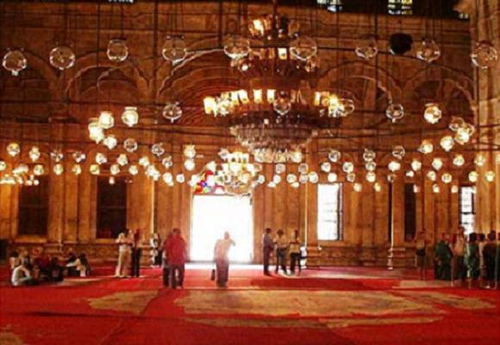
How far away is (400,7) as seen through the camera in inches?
952

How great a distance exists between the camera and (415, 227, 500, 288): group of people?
14.7 m

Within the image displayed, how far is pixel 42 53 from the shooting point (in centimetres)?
2053

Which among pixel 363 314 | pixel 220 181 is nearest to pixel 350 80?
pixel 220 181

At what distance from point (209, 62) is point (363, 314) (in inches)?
562

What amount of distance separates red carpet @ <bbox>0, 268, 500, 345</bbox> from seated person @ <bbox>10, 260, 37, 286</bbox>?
13.3 inches

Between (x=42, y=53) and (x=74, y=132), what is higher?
(x=42, y=53)

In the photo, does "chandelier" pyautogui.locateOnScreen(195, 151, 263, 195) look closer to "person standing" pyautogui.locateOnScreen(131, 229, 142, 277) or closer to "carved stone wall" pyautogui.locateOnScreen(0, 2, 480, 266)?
"carved stone wall" pyautogui.locateOnScreen(0, 2, 480, 266)

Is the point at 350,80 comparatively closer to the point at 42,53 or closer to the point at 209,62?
the point at 209,62

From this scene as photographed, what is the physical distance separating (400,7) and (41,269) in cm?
1350

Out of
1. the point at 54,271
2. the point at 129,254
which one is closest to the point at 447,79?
the point at 129,254

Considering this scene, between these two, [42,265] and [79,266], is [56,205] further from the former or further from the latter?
[42,265]

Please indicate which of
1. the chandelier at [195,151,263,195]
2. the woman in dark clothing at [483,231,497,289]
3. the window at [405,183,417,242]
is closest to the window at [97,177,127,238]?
the chandelier at [195,151,263,195]

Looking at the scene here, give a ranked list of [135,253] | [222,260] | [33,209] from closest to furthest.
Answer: [222,260]
[135,253]
[33,209]

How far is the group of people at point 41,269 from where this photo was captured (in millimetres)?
14891
